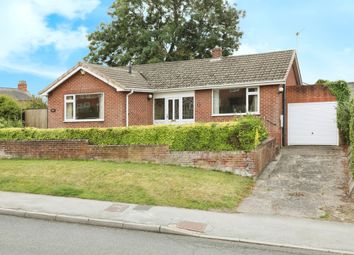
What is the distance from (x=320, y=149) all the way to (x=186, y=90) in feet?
25.4

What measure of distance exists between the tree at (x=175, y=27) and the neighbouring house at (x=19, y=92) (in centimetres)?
1625

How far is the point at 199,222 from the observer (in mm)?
7957

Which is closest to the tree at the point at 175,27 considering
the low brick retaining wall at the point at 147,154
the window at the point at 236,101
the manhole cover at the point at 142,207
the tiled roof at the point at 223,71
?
the tiled roof at the point at 223,71

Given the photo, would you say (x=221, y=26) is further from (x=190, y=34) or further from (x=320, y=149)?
(x=320, y=149)

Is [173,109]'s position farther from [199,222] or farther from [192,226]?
[192,226]

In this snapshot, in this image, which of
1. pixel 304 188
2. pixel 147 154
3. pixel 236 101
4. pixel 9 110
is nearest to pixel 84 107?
pixel 9 110

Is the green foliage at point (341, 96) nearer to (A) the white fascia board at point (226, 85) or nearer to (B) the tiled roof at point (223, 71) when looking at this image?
(B) the tiled roof at point (223, 71)

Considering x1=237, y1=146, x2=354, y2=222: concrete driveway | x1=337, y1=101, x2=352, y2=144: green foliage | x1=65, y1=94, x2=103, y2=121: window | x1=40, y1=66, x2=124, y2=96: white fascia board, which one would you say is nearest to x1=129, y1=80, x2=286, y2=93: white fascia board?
x1=40, y1=66, x2=124, y2=96: white fascia board

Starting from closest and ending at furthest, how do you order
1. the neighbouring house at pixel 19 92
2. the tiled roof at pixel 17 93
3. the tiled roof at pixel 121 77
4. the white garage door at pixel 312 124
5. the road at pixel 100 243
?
the road at pixel 100 243, the white garage door at pixel 312 124, the tiled roof at pixel 121 77, the neighbouring house at pixel 19 92, the tiled roof at pixel 17 93

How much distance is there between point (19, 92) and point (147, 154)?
40259mm

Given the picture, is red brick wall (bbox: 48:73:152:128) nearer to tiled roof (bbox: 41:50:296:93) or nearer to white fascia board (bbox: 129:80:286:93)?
tiled roof (bbox: 41:50:296:93)

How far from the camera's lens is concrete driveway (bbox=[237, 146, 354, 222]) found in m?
9.16

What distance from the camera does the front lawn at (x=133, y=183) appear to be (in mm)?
9758

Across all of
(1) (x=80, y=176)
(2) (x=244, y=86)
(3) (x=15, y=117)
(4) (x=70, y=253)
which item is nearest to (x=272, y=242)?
(4) (x=70, y=253)
